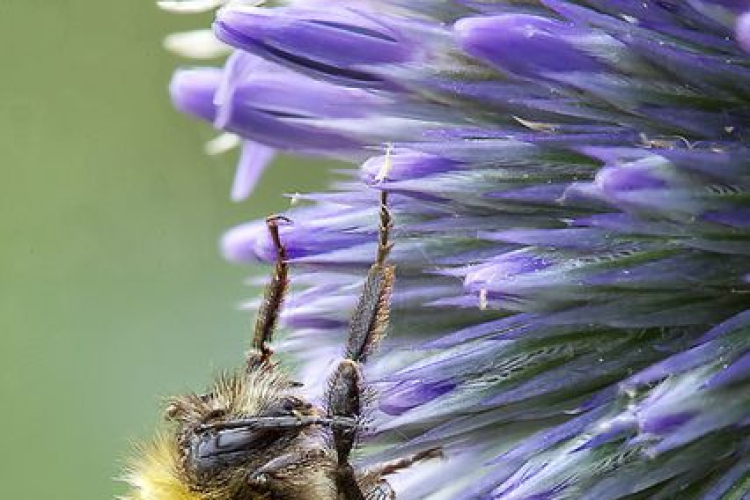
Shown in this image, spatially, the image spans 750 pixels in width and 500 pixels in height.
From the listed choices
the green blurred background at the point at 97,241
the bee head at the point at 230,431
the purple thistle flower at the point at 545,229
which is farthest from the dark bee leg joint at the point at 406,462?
the green blurred background at the point at 97,241

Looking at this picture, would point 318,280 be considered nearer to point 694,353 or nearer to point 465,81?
point 465,81

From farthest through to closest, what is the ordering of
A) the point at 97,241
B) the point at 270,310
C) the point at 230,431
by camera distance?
the point at 97,241 → the point at 270,310 → the point at 230,431

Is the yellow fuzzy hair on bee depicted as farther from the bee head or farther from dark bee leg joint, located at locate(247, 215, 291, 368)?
dark bee leg joint, located at locate(247, 215, 291, 368)

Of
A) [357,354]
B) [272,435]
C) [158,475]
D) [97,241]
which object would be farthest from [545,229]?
[97,241]

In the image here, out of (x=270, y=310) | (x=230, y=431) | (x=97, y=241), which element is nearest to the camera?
(x=230, y=431)

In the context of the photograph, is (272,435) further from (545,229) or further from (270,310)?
(545,229)

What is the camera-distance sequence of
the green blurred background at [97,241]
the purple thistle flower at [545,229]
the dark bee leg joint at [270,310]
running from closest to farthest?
1. the purple thistle flower at [545,229]
2. the dark bee leg joint at [270,310]
3. the green blurred background at [97,241]

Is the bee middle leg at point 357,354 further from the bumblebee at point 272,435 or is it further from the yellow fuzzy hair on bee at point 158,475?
the yellow fuzzy hair on bee at point 158,475
